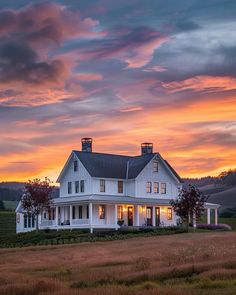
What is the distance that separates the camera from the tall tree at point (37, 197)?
72500 mm

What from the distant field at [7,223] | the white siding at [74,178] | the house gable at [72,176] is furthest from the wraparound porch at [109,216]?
the distant field at [7,223]

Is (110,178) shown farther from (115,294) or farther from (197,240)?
(115,294)

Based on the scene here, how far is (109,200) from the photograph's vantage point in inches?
2702

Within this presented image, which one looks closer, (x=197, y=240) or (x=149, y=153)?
(x=197, y=240)

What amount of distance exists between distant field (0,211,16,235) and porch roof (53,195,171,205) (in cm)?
1843

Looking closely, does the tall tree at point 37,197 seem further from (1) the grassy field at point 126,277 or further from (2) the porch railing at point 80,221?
(1) the grassy field at point 126,277

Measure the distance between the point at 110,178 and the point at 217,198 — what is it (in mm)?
89649

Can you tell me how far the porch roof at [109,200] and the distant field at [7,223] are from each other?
1843cm

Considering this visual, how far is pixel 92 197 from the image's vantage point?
68.9 metres

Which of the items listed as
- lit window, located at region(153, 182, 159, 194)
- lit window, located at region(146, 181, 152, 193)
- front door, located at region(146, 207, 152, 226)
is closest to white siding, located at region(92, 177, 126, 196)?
lit window, located at region(146, 181, 152, 193)

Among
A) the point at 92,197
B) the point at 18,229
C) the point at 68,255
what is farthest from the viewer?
the point at 18,229

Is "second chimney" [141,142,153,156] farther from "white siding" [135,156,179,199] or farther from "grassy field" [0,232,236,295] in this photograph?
"grassy field" [0,232,236,295]

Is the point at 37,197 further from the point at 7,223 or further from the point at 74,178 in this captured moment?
the point at 7,223

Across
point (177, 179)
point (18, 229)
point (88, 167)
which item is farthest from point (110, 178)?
point (18, 229)
